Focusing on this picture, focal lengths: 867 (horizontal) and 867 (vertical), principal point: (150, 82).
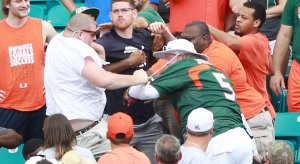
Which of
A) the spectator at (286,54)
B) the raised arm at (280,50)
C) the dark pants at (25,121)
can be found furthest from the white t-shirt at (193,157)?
the raised arm at (280,50)

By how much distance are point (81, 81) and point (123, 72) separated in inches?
34.7

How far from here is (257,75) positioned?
8656 millimetres

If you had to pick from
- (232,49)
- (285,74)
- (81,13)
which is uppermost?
(81,13)

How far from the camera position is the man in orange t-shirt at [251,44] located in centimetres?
840

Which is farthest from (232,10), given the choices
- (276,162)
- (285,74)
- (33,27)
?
(276,162)

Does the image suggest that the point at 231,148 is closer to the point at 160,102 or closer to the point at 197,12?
the point at 160,102

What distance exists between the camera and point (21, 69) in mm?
8391

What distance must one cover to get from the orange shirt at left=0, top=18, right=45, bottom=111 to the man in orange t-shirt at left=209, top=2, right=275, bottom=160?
1.73m

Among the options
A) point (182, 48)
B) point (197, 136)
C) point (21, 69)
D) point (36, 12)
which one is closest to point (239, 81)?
point (182, 48)

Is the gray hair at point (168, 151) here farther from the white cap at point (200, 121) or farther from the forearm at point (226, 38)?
the forearm at point (226, 38)

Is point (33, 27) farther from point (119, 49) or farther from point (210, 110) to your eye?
point (210, 110)

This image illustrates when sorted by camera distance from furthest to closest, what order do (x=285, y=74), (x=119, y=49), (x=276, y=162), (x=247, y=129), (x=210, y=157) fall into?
(x=285, y=74) → (x=119, y=49) → (x=247, y=129) → (x=210, y=157) → (x=276, y=162)

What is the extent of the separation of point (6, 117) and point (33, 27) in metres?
0.92

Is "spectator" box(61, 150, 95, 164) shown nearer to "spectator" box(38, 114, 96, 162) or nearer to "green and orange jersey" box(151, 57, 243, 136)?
"spectator" box(38, 114, 96, 162)
